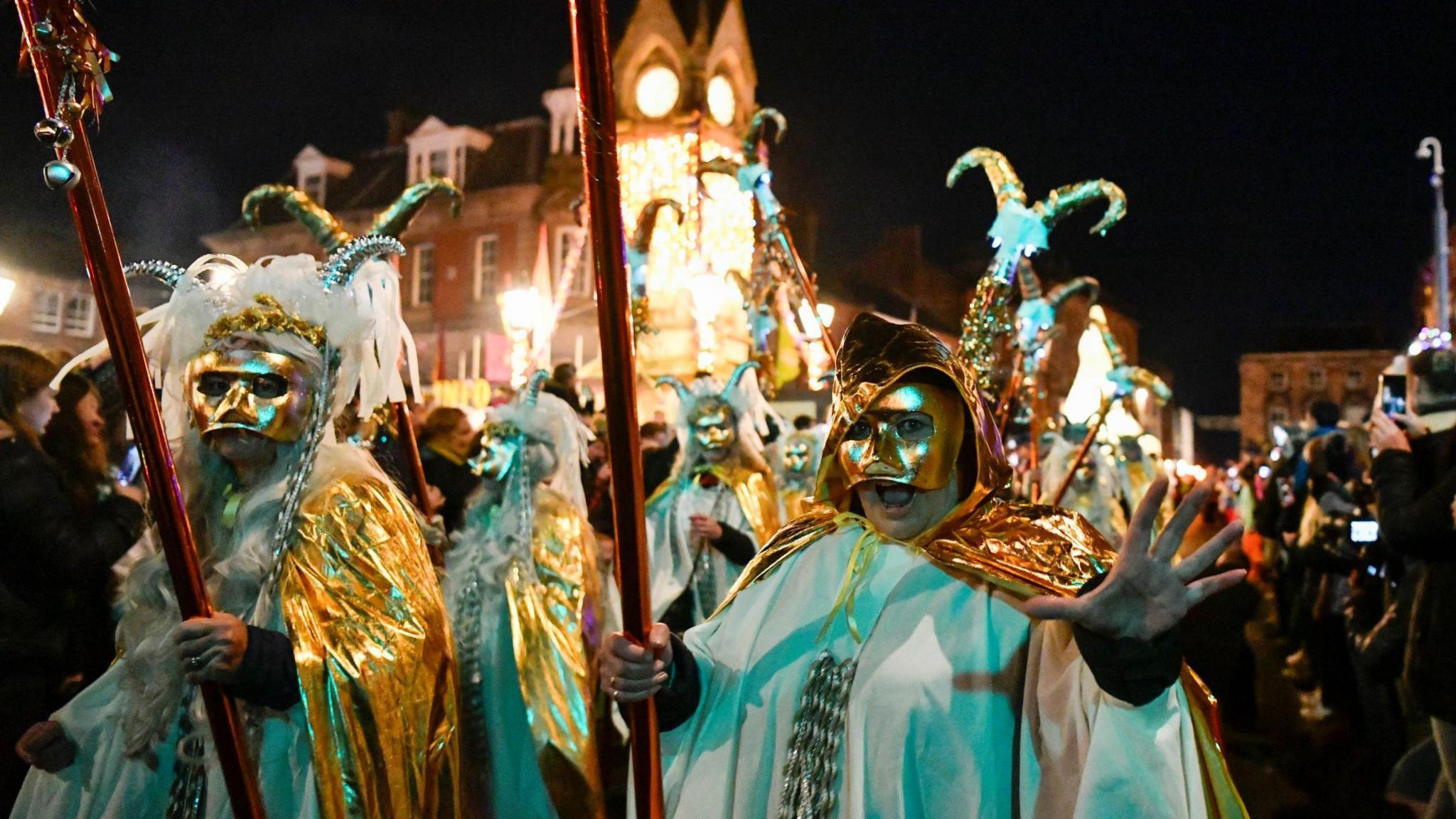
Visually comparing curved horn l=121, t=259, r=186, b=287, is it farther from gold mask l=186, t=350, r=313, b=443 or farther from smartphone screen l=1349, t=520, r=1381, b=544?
smartphone screen l=1349, t=520, r=1381, b=544

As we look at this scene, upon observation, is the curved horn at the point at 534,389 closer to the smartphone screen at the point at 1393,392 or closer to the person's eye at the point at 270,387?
the person's eye at the point at 270,387

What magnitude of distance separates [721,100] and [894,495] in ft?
75.0

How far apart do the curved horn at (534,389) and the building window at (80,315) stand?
2.48m

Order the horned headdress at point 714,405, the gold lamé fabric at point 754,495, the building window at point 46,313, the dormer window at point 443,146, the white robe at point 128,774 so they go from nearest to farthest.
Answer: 1. the white robe at point 128,774
2. the building window at point 46,313
3. the gold lamé fabric at point 754,495
4. the horned headdress at point 714,405
5. the dormer window at point 443,146

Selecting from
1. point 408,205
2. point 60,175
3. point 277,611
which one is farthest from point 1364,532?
point 60,175

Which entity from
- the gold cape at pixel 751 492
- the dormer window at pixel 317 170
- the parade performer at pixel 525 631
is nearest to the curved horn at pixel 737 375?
the gold cape at pixel 751 492

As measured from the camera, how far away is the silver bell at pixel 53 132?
2.29 meters

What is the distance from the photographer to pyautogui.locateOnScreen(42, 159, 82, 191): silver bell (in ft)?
7.43

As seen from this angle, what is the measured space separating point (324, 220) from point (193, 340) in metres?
1.87

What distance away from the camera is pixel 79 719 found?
3090 mm

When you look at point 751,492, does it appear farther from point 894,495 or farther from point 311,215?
point 894,495

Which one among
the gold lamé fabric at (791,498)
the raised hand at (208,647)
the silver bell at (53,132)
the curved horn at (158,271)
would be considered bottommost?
the gold lamé fabric at (791,498)

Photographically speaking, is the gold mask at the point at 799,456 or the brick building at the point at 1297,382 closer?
the gold mask at the point at 799,456

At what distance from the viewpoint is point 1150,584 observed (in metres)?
2.06
